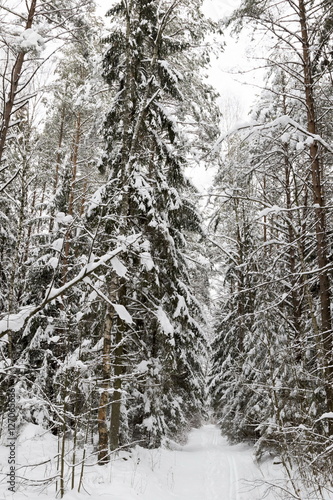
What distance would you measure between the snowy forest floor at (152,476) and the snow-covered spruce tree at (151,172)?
0.72m


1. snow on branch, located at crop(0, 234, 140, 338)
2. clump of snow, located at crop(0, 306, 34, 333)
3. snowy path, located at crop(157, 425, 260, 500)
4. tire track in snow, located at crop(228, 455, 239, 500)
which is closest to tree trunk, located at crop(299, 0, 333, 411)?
snowy path, located at crop(157, 425, 260, 500)

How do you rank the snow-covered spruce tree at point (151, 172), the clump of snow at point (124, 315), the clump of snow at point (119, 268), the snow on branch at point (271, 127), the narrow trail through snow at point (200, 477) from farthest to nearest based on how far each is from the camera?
Result: the snow-covered spruce tree at point (151, 172) → the narrow trail through snow at point (200, 477) → the snow on branch at point (271, 127) → the clump of snow at point (119, 268) → the clump of snow at point (124, 315)

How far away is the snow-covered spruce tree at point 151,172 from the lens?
8.96 metres

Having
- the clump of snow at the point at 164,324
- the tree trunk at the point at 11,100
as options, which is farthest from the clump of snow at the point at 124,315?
the clump of snow at the point at 164,324

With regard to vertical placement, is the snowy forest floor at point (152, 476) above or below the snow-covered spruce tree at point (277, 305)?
below

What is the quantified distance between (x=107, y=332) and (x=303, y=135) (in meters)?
5.71

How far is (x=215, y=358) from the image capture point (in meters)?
21.6

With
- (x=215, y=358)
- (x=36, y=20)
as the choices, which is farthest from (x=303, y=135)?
(x=215, y=358)

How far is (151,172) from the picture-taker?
10359mm

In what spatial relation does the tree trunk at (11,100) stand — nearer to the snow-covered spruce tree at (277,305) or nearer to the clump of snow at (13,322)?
the clump of snow at (13,322)

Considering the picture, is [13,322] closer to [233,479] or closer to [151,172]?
[151,172]

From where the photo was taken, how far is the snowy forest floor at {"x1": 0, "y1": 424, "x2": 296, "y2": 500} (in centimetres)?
617

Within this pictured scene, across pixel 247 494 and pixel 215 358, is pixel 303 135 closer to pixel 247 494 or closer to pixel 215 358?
pixel 247 494

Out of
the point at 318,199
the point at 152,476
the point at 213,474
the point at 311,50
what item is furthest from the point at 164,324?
the point at 311,50
